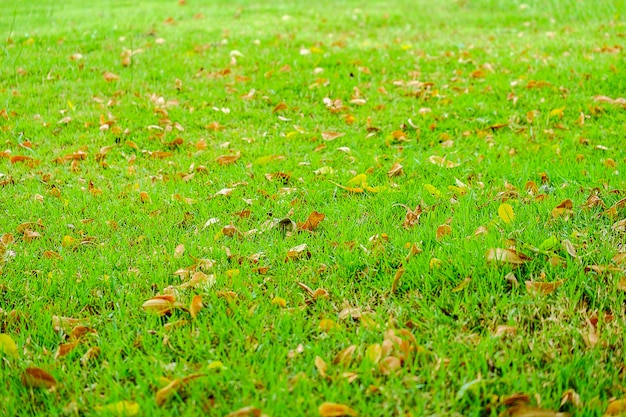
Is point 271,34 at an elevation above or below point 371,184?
above

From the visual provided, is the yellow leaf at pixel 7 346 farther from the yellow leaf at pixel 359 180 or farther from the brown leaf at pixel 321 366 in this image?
the yellow leaf at pixel 359 180

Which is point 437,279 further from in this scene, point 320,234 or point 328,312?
point 320,234

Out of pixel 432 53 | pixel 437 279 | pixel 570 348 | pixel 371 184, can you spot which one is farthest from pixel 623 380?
pixel 432 53

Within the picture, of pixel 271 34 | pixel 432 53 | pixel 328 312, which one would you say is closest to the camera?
pixel 328 312

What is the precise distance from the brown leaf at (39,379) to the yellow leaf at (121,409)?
0.27 meters

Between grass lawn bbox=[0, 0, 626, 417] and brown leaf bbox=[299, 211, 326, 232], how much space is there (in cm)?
1

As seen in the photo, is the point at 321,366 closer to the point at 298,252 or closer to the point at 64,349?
the point at 298,252

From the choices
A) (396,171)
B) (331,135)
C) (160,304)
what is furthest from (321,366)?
→ (331,135)

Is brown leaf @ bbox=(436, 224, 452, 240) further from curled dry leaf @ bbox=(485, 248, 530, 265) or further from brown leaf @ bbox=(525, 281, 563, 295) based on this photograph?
brown leaf @ bbox=(525, 281, 563, 295)

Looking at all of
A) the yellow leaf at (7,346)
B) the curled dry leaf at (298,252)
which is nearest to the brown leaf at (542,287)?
the curled dry leaf at (298,252)

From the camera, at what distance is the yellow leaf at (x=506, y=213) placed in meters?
3.14

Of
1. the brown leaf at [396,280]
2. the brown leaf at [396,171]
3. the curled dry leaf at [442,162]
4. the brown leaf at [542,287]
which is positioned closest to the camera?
the brown leaf at [542,287]

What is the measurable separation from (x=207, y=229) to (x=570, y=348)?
2.03 meters

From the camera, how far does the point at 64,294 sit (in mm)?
2793
